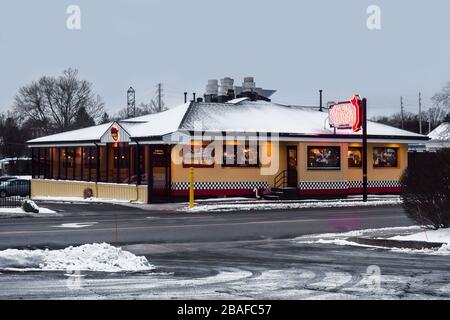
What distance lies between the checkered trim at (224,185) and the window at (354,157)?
519 centimetres

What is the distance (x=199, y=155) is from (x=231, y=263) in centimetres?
2283

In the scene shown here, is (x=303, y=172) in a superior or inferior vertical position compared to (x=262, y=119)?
inferior

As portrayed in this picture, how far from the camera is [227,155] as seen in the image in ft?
125

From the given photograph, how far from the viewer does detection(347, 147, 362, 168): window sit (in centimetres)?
4128

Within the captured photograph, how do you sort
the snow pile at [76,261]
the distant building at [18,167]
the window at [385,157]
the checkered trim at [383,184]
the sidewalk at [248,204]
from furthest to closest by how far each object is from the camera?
the distant building at [18,167] < the window at [385,157] < the checkered trim at [383,184] < the sidewalk at [248,204] < the snow pile at [76,261]

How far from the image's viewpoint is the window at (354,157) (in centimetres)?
4128

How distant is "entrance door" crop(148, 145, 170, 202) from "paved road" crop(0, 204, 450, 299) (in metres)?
9.62

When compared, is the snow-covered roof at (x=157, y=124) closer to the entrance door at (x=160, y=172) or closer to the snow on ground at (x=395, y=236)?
the entrance door at (x=160, y=172)

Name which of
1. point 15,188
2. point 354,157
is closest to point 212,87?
point 354,157

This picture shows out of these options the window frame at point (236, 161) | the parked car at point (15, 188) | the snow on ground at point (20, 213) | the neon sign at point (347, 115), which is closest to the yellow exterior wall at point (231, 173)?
the window frame at point (236, 161)

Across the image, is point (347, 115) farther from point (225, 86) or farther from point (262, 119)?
point (225, 86)
